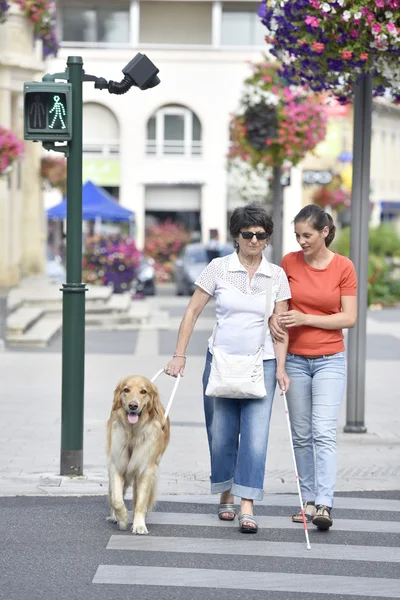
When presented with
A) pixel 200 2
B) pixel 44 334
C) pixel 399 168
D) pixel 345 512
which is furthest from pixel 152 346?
pixel 399 168

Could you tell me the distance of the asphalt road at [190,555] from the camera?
6.41m

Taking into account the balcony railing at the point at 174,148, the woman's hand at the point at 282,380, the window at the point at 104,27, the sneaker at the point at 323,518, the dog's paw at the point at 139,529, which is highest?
the window at the point at 104,27

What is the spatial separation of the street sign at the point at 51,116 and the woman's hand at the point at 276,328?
2159 millimetres

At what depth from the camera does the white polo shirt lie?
770 cm

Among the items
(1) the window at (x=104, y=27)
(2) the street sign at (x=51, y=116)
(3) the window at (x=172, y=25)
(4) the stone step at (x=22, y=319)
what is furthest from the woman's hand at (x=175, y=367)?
(1) the window at (x=104, y=27)

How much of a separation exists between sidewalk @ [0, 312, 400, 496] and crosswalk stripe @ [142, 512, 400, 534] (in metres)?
0.81

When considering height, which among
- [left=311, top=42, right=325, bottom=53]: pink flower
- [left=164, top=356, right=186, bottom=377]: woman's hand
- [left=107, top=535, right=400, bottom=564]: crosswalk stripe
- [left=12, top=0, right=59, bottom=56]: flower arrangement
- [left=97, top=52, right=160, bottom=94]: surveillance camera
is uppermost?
[left=12, top=0, right=59, bottom=56]: flower arrangement

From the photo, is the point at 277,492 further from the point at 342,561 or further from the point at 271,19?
the point at 271,19

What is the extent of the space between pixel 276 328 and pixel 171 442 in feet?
11.9

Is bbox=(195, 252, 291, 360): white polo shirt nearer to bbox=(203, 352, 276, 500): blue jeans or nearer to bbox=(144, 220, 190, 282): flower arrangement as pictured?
bbox=(203, 352, 276, 500): blue jeans

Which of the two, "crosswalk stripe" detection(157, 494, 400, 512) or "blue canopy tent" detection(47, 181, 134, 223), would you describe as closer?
"crosswalk stripe" detection(157, 494, 400, 512)

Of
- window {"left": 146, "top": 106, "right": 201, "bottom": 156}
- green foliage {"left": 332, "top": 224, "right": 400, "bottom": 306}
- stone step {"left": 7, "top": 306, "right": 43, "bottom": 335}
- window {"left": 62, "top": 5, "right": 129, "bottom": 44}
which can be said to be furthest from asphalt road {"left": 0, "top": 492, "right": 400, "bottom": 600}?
window {"left": 62, "top": 5, "right": 129, "bottom": 44}

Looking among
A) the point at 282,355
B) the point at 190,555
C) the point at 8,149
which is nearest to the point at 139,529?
the point at 190,555

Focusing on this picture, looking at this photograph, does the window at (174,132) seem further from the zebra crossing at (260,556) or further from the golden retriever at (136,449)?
the golden retriever at (136,449)
